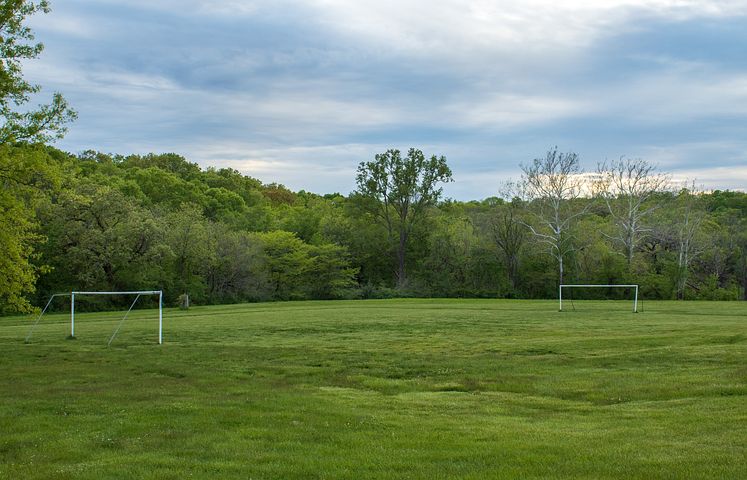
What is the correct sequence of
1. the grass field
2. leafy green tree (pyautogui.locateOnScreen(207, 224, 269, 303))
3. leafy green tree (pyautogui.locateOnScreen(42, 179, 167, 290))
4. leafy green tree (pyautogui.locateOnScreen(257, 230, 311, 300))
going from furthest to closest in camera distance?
1. leafy green tree (pyautogui.locateOnScreen(257, 230, 311, 300))
2. leafy green tree (pyautogui.locateOnScreen(207, 224, 269, 303))
3. leafy green tree (pyautogui.locateOnScreen(42, 179, 167, 290))
4. the grass field

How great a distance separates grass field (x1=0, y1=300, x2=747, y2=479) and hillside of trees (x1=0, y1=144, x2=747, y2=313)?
110 ft

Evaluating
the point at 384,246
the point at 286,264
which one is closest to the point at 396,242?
the point at 384,246

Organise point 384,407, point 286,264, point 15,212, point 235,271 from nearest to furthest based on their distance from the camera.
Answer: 1. point 384,407
2. point 15,212
3. point 235,271
4. point 286,264

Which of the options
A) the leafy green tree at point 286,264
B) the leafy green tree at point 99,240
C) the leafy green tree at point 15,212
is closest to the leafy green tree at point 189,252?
the leafy green tree at point 99,240

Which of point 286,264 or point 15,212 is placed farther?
point 286,264

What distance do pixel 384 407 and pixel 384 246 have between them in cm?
6662

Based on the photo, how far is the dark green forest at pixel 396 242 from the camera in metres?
59.6

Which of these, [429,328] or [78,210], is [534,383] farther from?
[78,210]

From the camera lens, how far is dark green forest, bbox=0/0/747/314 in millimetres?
59594

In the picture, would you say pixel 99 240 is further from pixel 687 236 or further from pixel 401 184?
pixel 687 236

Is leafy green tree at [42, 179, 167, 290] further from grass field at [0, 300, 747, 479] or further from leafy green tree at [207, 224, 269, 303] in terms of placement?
grass field at [0, 300, 747, 479]

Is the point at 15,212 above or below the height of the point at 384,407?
above

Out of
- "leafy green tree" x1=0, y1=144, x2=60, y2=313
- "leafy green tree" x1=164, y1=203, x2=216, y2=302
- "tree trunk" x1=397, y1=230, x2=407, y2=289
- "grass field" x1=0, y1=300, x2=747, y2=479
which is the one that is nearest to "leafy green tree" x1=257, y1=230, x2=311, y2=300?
"leafy green tree" x1=164, y1=203, x2=216, y2=302

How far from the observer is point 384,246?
79.8 meters
